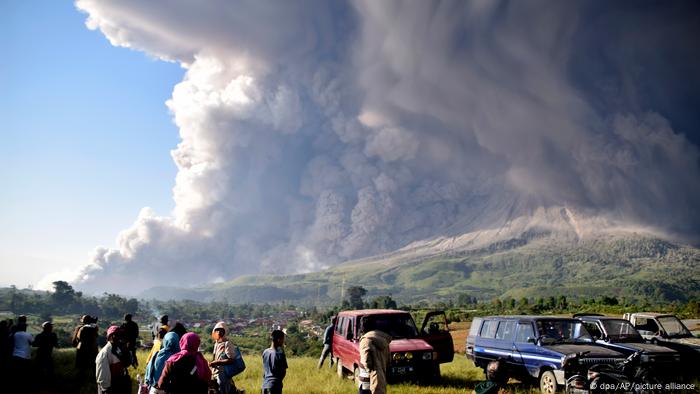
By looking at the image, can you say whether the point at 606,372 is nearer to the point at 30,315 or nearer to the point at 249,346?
the point at 249,346

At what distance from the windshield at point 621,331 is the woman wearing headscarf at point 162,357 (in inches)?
460

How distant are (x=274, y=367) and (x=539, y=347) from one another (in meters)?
6.73

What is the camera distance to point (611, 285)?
179750 mm

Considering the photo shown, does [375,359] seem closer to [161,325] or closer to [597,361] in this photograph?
[161,325]

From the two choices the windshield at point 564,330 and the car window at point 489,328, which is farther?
the car window at point 489,328

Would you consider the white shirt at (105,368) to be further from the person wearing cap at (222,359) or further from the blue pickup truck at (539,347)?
the blue pickup truck at (539,347)

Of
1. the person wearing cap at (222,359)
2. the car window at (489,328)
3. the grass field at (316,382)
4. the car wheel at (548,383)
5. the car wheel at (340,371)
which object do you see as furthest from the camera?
the car wheel at (340,371)

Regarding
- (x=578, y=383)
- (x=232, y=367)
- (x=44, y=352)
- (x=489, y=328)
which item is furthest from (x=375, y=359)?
(x=44, y=352)

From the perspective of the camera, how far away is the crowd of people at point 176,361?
598 cm

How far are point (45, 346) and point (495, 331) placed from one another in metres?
12.4

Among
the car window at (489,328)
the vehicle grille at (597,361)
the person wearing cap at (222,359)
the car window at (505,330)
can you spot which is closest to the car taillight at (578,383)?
the vehicle grille at (597,361)

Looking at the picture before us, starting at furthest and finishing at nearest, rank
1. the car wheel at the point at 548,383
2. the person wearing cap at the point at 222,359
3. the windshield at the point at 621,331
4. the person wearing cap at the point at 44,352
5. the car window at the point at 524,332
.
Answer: the windshield at the point at 621,331, the person wearing cap at the point at 44,352, the car window at the point at 524,332, the car wheel at the point at 548,383, the person wearing cap at the point at 222,359

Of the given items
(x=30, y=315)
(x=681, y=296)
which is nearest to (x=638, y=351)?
(x=30, y=315)

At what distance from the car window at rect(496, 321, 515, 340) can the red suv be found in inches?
60.2
